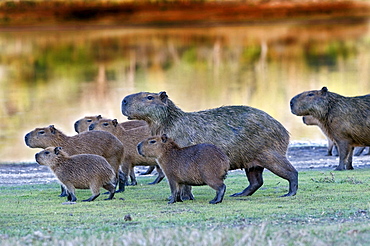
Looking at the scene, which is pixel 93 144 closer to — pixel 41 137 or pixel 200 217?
pixel 41 137

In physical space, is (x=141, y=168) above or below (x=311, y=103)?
below

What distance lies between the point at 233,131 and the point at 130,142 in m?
3.18

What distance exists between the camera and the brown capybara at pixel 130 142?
1342 cm

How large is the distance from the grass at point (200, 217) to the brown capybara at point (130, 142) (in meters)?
1.23

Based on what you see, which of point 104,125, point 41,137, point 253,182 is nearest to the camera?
point 253,182

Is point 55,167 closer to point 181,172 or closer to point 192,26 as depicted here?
point 181,172

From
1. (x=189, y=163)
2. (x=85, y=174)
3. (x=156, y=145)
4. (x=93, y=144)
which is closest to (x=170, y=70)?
(x=93, y=144)

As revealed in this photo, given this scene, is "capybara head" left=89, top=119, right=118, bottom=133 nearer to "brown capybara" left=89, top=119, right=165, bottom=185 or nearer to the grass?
"brown capybara" left=89, top=119, right=165, bottom=185

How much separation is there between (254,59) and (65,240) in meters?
52.6

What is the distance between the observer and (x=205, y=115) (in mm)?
11016

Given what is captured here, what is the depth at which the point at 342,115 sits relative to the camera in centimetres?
1438

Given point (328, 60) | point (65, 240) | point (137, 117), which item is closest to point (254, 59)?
point (328, 60)

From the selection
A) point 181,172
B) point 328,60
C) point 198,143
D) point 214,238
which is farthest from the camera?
point 328,60

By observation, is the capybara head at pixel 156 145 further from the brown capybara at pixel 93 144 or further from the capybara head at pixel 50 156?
the brown capybara at pixel 93 144
